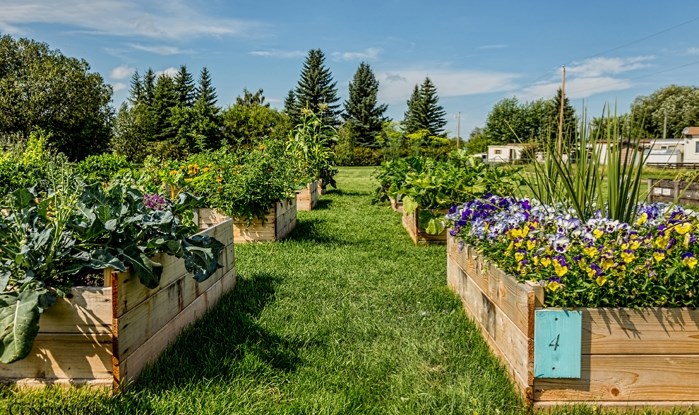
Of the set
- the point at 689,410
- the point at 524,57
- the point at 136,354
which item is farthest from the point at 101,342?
the point at 524,57

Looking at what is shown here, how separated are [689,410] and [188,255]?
6.82 ft

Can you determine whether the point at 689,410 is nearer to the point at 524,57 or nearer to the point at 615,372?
the point at 615,372

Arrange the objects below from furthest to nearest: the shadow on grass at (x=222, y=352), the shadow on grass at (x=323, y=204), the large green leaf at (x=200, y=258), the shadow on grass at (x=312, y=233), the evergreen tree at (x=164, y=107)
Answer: the evergreen tree at (x=164, y=107) < the shadow on grass at (x=323, y=204) < the shadow on grass at (x=312, y=233) < the large green leaf at (x=200, y=258) < the shadow on grass at (x=222, y=352)

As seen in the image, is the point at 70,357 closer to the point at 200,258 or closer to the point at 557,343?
the point at 200,258

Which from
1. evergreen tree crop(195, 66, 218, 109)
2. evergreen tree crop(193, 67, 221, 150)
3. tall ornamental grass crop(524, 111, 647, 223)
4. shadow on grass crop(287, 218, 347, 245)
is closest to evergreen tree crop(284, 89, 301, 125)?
evergreen tree crop(193, 67, 221, 150)

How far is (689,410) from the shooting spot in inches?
71.2

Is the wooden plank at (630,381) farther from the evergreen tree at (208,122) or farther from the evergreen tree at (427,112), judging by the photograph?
the evergreen tree at (427,112)

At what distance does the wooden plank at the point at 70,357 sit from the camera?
189 cm

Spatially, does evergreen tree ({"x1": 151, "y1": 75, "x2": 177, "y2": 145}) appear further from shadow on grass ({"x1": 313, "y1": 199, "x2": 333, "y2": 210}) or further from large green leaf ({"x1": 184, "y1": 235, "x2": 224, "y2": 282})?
large green leaf ({"x1": 184, "y1": 235, "x2": 224, "y2": 282})

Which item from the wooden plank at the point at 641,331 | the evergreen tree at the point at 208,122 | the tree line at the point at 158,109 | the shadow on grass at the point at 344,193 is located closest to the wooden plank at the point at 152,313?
the wooden plank at the point at 641,331

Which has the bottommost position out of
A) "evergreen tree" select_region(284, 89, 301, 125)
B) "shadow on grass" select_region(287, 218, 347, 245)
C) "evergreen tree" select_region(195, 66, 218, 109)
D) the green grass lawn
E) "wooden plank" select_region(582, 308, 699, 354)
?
the green grass lawn

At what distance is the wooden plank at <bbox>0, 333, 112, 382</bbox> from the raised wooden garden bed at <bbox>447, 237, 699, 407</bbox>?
5.28 ft

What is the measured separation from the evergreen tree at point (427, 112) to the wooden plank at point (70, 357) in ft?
142

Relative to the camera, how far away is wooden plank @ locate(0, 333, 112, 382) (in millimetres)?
1891
